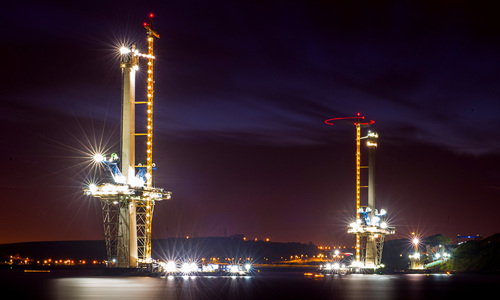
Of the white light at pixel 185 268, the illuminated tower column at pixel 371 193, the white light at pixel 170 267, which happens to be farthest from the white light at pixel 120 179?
the illuminated tower column at pixel 371 193

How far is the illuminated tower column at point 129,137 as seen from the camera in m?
111

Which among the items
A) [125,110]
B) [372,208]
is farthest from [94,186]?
[372,208]

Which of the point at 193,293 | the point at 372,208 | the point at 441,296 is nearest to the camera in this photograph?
the point at 193,293

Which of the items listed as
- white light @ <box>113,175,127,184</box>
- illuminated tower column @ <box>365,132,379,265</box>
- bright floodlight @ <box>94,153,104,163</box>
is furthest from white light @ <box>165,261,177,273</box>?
illuminated tower column @ <box>365,132,379,265</box>

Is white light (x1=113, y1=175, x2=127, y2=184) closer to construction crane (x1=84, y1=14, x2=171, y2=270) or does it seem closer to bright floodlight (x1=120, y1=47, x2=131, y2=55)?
construction crane (x1=84, y1=14, x2=171, y2=270)

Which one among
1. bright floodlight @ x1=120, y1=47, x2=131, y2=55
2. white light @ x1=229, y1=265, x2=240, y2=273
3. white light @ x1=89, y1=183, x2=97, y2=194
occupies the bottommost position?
white light @ x1=229, y1=265, x2=240, y2=273

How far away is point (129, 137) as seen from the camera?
111 meters

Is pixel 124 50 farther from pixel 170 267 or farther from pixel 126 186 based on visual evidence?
pixel 170 267

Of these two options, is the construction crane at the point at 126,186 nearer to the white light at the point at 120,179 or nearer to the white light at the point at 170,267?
the white light at the point at 120,179

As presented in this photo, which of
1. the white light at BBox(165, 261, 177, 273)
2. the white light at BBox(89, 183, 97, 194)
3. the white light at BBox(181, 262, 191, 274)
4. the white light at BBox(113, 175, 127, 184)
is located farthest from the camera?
the white light at BBox(181, 262, 191, 274)

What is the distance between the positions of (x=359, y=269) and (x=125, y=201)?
93487 millimetres

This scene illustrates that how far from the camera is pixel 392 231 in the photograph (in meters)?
187

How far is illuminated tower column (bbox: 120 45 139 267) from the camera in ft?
364

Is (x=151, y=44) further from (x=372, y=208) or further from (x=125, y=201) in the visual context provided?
(x=372, y=208)
